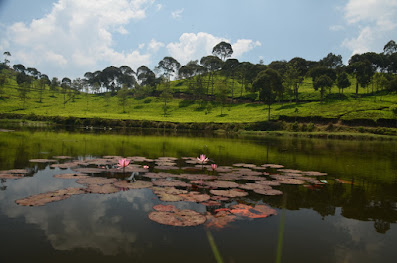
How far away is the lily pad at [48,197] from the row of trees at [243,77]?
56.3 meters

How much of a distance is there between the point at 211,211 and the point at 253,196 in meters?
2.30

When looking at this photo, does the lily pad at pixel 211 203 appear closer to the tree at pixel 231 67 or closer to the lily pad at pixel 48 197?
the lily pad at pixel 48 197

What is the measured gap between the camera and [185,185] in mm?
9500

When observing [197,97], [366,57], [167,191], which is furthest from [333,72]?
[167,191]

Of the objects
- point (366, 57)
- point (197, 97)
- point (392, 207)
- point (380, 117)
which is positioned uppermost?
point (366, 57)

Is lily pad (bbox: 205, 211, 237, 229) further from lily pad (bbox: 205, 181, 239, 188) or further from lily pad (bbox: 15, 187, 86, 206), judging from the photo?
lily pad (bbox: 15, 187, 86, 206)

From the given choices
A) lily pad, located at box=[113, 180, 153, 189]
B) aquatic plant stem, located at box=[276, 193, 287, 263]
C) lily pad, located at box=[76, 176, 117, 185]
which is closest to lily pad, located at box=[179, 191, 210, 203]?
lily pad, located at box=[113, 180, 153, 189]

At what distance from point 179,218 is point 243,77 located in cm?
10685

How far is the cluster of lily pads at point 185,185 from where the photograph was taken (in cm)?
658

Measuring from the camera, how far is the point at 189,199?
7.73 meters

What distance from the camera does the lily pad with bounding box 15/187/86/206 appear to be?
6902mm

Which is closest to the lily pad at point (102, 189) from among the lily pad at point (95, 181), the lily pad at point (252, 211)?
the lily pad at point (95, 181)

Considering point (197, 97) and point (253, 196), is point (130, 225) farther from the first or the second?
point (197, 97)

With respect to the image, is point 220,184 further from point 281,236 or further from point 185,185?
point 281,236
